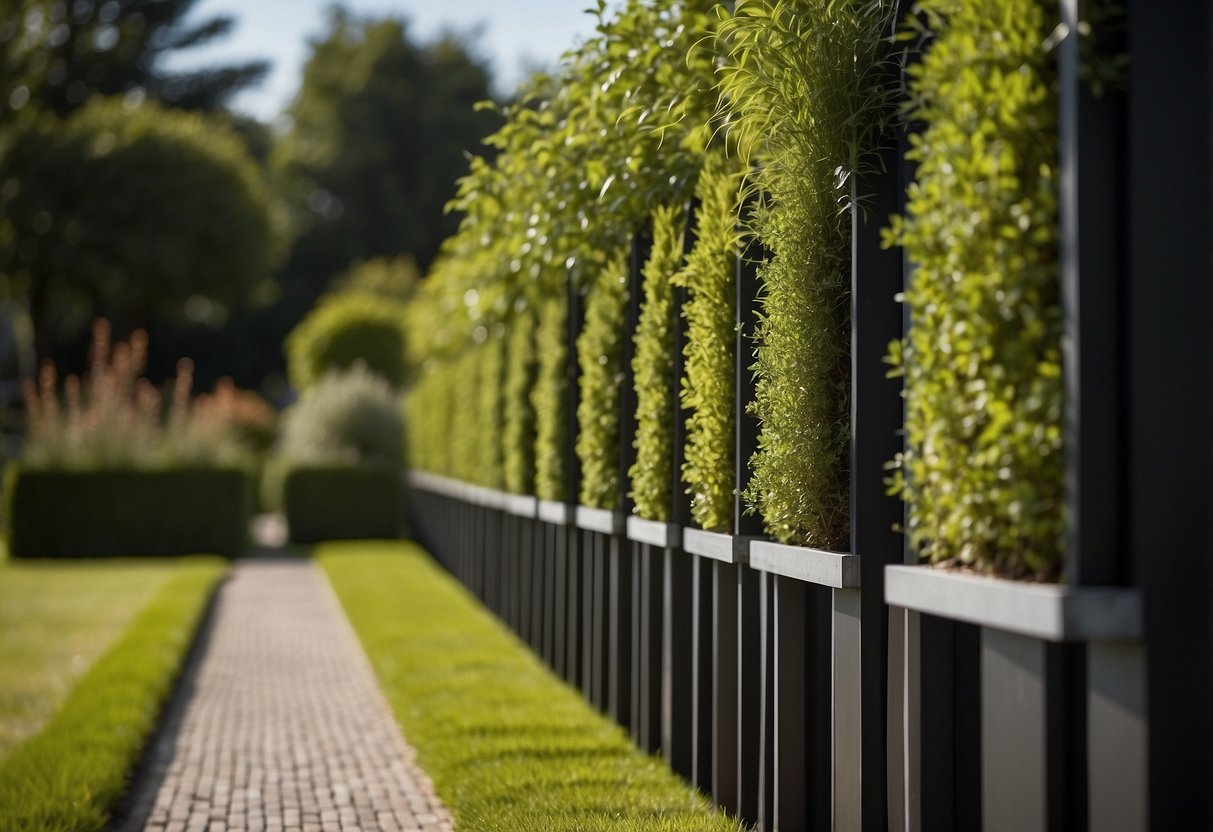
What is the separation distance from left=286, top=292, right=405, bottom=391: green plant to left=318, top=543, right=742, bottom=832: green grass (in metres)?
18.8

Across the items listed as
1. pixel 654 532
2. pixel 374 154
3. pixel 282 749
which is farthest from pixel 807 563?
pixel 374 154

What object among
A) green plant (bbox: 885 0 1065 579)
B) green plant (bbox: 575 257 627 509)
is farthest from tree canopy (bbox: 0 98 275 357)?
green plant (bbox: 885 0 1065 579)

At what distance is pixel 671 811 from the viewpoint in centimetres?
416

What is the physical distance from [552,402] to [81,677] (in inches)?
121

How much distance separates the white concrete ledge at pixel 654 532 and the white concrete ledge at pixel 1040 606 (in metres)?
2.24

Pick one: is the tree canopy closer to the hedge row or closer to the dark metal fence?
the hedge row

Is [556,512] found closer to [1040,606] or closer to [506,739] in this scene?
[506,739]

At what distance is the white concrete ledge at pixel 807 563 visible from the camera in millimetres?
3268

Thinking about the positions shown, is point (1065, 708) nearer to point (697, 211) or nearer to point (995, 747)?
point (995, 747)

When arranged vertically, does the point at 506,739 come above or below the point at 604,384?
below

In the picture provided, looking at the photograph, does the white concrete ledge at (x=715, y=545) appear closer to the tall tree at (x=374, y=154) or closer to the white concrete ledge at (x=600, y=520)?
the white concrete ledge at (x=600, y=520)

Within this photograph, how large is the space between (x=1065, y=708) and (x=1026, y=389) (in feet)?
2.41

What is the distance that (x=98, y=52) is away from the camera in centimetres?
3538

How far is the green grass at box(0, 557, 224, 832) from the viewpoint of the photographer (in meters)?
4.50
